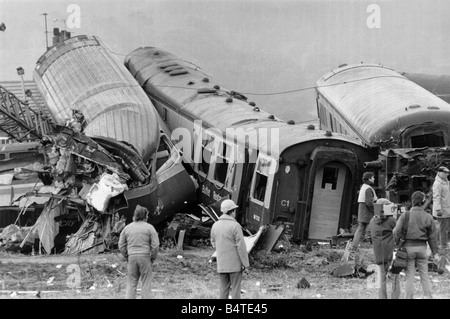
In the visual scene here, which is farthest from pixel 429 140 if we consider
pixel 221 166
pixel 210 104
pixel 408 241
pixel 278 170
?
pixel 408 241

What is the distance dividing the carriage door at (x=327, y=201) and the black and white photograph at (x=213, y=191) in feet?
0.10

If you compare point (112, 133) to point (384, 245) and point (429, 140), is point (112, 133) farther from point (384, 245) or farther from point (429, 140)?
point (384, 245)

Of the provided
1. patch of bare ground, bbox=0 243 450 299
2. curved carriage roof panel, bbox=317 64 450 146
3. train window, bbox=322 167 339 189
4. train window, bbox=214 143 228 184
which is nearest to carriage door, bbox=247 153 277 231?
train window, bbox=322 167 339 189

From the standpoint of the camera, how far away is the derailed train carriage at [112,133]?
21391 mm

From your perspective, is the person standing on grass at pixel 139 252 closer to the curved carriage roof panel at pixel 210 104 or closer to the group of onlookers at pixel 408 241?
the group of onlookers at pixel 408 241

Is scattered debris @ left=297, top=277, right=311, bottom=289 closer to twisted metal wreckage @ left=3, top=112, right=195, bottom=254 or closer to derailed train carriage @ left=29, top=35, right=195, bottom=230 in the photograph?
twisted metal wreckage @ left=3, top=112, right=195, bottom=254

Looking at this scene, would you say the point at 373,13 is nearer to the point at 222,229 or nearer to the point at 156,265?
the point at 156,265

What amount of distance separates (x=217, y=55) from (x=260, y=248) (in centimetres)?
4845

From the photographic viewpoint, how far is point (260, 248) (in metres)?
19.4

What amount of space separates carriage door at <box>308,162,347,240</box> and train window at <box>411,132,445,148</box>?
1745mm

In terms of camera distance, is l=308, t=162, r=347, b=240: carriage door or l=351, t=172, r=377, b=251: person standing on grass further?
l=308, t=162, r=347, b=240: carriage door

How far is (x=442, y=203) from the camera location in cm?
1861

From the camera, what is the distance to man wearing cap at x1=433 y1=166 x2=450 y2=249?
18.4 m
